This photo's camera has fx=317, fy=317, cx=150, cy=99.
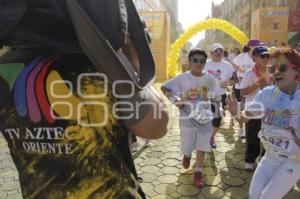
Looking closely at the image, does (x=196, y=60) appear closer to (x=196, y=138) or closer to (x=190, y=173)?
(x=196, y=138)

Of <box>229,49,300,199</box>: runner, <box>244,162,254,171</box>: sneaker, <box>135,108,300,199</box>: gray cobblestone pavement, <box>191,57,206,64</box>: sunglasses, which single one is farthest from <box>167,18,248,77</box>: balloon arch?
<box>229,49,300,199</box>: runner

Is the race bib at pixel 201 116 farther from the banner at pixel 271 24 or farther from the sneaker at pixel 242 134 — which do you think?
the banner at pixel 271 24

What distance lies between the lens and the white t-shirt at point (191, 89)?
4504 mm

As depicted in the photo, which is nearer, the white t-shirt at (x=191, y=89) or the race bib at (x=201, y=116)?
the race bib at (x=201, y=116)

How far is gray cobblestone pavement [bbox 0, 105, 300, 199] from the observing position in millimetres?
4113

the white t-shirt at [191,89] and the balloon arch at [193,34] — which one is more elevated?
the balloon arch at [193,34]

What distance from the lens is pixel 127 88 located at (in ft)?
3.08

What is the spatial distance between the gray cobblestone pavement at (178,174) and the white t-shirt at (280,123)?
1.18m

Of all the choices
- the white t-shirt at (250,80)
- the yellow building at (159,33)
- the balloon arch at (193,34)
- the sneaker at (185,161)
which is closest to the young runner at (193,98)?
the sneaker at (185,161)

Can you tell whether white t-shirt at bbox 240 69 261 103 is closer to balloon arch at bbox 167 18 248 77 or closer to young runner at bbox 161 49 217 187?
young runner at bbox 161 49 217 187

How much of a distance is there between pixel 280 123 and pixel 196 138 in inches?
60.0

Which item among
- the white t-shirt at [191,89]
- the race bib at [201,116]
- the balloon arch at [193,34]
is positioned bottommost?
the race bib at [201,116]

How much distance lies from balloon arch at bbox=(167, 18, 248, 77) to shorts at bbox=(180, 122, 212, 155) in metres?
11.3

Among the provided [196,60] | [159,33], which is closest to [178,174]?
Result: [196,60]
